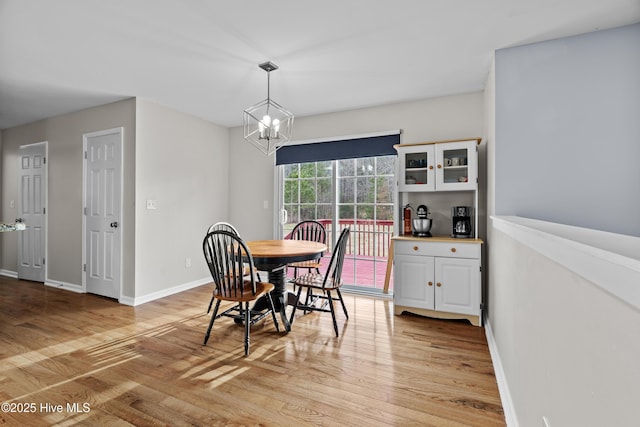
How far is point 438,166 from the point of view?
3326 mm

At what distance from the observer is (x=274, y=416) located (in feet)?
5.64

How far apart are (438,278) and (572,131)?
1642 millimetres

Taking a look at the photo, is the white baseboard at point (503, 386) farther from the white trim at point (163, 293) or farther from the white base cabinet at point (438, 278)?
the white trim at point (163, 293)

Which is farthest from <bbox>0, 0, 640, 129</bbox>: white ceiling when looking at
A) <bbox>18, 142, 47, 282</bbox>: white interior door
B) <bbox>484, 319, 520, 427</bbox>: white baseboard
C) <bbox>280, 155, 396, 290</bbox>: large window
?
<bbox>484, 319, 520, 427</bbox>: white baseboard

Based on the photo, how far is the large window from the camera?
404cm

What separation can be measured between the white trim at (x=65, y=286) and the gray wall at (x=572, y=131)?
5.04 meters

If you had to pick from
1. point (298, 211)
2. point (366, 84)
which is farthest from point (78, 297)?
point (366, 84)

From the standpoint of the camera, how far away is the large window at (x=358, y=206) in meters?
4.04

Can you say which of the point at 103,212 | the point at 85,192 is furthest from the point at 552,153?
the point at 85,192

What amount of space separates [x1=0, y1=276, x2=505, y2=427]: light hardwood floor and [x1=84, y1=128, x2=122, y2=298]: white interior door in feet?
2.10

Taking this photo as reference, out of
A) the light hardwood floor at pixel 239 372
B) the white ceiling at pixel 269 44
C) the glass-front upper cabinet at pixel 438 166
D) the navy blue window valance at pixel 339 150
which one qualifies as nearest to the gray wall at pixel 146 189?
the white ceiling at pixel 269 44

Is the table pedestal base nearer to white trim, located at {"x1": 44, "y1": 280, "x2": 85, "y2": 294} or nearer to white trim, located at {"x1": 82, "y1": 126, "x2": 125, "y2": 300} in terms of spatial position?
white trim, located at {"x1": 82, "y1": 126, "x2": 125, "y2": 300}

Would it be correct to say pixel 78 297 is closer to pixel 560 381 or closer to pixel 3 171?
pixel 3 171

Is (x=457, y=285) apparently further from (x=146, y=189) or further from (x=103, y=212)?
(x=103, y=212)
